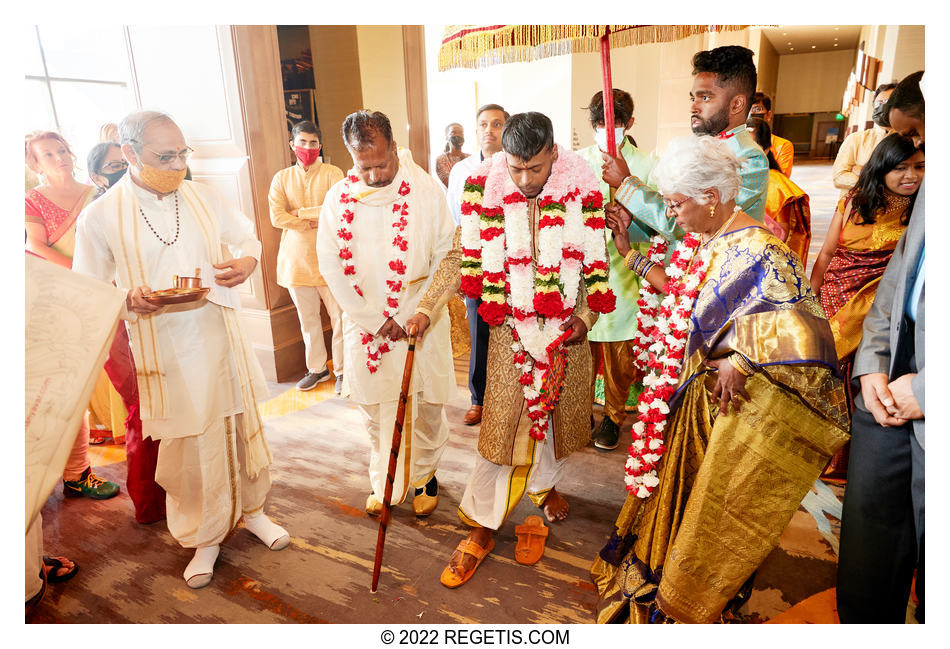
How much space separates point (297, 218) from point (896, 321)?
363 centimetres

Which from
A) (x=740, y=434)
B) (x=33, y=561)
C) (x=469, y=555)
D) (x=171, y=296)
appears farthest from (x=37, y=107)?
(x=740, y=434)

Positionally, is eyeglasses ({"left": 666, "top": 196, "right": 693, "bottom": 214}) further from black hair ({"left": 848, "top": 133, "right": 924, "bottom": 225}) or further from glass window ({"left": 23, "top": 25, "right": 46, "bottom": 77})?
glass window ({"left": 23, "top": 25, "right": 46, "bottom": 77})

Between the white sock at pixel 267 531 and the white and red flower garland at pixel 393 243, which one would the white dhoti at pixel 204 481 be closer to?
the white sock at pixel 267 531

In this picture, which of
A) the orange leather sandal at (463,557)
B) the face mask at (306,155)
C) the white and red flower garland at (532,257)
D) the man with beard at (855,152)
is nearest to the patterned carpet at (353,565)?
the orange leather sandal at (463,557)

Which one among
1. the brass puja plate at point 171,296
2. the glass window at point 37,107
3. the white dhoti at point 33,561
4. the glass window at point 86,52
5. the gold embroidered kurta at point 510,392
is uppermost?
the glass window at point 86,52

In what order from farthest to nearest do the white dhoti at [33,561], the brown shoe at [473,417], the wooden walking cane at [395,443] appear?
the brown shoe at [473,417]
the wooden walking cane at [395,443]
the white dhoti at [33,561]

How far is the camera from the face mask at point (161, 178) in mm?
2002

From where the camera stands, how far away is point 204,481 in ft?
7.56

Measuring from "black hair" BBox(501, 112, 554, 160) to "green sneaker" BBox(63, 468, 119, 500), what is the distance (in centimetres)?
278

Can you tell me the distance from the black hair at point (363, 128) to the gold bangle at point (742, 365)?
64.7 inches

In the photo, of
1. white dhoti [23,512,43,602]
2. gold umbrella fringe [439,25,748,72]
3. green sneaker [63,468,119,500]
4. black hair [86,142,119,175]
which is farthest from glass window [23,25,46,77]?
green sneaker [63,468,119,500]

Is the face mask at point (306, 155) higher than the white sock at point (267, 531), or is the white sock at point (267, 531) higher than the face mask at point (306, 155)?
the face mask at point (306, 155)

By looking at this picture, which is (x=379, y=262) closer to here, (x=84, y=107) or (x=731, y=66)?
(x=84, y=107)
